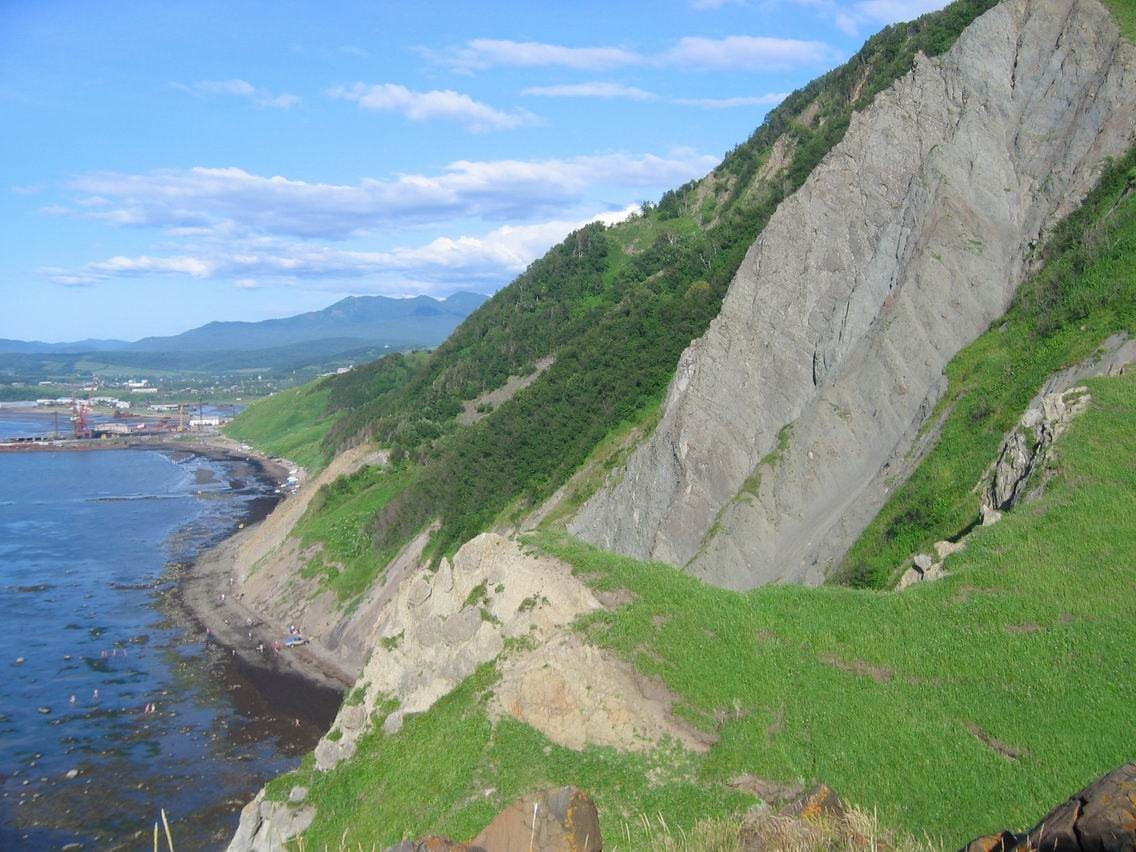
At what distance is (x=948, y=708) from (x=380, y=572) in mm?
47241

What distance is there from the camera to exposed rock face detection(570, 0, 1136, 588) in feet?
120

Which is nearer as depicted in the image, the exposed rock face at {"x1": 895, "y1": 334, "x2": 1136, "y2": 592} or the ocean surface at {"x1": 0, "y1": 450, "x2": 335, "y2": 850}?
the exposed rock face at {"x1": 895, "y1": 334, "x2": 1136, "y2": 592}

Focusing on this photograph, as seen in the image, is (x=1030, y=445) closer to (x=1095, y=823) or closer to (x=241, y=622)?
(x=1095, y=823)

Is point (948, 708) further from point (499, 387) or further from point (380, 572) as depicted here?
point (499, 387)

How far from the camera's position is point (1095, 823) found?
8.56 m

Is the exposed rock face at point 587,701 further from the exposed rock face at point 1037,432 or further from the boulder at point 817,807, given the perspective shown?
the exposed rock face at point 1037,432

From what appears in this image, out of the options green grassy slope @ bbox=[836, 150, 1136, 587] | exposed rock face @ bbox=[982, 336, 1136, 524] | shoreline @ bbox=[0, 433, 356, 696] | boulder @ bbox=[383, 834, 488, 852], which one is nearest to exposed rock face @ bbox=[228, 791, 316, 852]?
boulder @ bbox=[383, 834, 488, 852]

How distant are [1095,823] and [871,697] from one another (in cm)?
1069

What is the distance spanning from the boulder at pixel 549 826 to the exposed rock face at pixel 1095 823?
5.17 m

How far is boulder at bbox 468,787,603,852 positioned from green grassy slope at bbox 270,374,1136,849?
15.6 ft

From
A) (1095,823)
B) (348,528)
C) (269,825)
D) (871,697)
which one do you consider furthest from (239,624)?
(1095,823)

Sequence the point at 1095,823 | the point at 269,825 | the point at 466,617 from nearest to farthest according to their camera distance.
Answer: the point at 1095,823 → the point at 269,825 → the point at 466,617

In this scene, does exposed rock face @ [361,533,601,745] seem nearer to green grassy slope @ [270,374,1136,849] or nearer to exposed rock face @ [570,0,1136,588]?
green grassy slope @ [270,374,1136,849]

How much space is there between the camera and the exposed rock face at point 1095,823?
838cm
